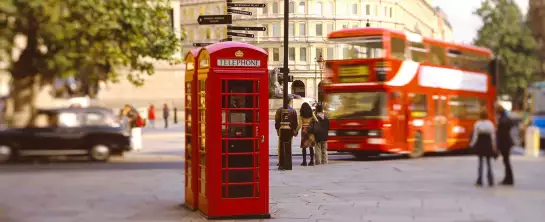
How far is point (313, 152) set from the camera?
14758 mm

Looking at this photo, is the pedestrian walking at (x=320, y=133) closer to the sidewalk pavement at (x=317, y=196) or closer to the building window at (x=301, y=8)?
the sidewalk pavement at (x=317, y=196)

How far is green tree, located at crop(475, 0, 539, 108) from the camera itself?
639cm

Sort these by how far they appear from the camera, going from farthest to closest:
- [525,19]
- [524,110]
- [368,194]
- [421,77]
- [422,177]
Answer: [421,77]
[422,177]
[368,194]
[525,19]
[524,110]

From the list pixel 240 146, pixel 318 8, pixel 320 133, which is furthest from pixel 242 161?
pixel 320 133

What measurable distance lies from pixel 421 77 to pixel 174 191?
4301 mm

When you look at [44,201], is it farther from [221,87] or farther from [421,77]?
[421,77]

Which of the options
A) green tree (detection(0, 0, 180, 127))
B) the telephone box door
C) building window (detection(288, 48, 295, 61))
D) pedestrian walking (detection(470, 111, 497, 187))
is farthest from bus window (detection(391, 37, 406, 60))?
green tree (detection(0, 0, 180, 127))

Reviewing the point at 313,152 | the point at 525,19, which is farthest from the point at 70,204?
the point at 313,152

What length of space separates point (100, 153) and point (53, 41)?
1055 mm

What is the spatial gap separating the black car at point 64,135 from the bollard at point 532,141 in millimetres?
2962

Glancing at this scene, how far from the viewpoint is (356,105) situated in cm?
1523

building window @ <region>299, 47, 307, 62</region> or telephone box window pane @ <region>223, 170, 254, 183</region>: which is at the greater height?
building window @ <region>299, 47, 307, 62</region>

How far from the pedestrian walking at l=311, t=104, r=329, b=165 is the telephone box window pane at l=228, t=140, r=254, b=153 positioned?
6.61 meters

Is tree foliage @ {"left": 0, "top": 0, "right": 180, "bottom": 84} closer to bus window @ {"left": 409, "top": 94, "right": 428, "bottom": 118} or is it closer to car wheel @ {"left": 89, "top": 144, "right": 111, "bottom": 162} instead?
car wheel @ {"left": 89, "top": 144, "right": 111, "bottom": 162}
